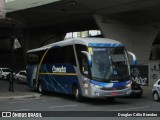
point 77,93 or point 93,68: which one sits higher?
point 93,68

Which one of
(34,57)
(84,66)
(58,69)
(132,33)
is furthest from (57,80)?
(132,33)

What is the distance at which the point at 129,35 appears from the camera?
159 feet

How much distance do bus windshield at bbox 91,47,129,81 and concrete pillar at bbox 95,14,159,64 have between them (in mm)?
24011

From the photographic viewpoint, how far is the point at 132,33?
4844 centimetres

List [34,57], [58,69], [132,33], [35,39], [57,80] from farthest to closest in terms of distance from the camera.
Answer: [35,39] → [132,33] → [34,57] → [57,80] → [58,69]

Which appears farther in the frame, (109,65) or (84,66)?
(84,66)

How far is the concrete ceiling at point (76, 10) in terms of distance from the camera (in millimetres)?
40203

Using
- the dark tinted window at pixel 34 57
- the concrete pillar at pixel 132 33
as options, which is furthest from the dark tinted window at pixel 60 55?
the concrete pillar at pixel 132 33

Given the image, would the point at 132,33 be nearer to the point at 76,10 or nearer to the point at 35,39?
the point at 76,10

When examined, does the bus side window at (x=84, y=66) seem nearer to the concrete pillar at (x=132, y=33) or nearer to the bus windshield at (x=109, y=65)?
the bus windshield at (x=109, y=65)

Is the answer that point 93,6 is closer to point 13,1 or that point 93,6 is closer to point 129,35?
point 129,35

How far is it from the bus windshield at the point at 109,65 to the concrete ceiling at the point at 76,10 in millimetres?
17810

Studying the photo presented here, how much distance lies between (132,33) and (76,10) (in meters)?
7.65

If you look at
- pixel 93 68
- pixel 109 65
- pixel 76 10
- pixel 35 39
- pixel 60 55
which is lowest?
pixel 93 68
